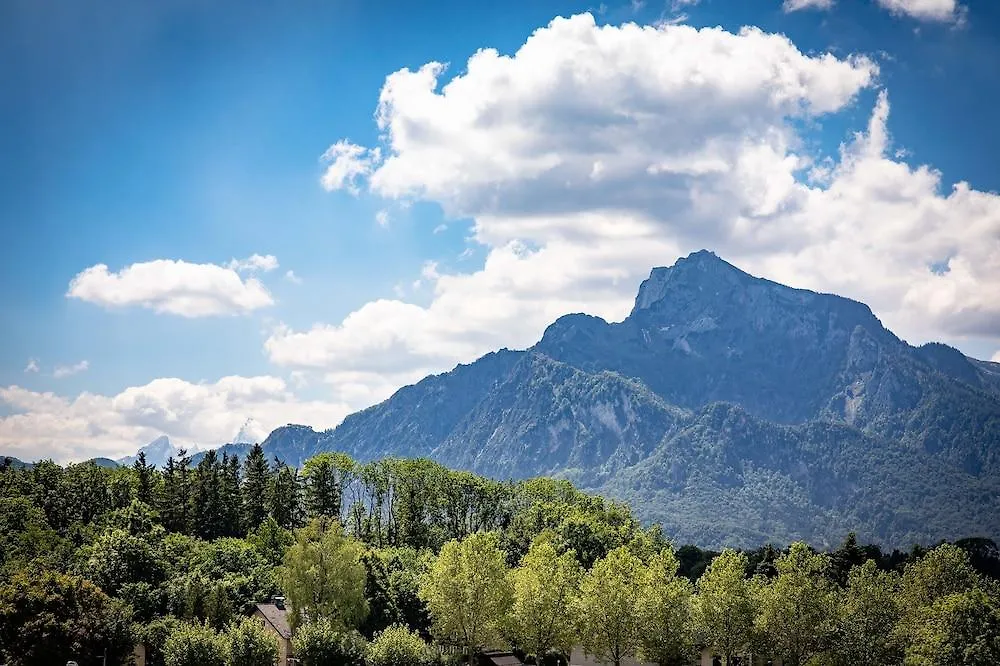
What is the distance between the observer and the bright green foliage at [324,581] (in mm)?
87125

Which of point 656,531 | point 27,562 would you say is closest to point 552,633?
point 27,562

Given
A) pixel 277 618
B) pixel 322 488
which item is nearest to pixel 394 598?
pixel 277 618

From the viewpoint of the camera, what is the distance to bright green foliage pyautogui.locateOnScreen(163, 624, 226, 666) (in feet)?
249

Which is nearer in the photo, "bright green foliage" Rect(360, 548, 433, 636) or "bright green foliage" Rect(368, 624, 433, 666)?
"bright green foliage" Rect(368, 624, 433, 666)

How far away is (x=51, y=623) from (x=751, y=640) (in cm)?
5801

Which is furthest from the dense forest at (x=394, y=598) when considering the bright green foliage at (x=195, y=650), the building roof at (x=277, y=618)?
the building roof at (x=277, y=618)

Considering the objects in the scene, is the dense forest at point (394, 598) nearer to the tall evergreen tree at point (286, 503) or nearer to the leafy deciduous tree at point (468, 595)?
the leafy deciduous tree at point (468, 595)

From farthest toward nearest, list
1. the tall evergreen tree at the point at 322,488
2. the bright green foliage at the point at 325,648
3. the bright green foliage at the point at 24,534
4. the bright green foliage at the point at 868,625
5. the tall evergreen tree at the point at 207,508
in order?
the tall evergreen tree at the point at 322,488
the tall evergreen tree at the point at 207,508
the bright green foliage at the point at 24,534
the bright green foliage at the point at 868,625
the bright green foliage at the point at 325,648

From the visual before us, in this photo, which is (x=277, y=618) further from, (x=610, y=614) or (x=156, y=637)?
(x=610, y=614)

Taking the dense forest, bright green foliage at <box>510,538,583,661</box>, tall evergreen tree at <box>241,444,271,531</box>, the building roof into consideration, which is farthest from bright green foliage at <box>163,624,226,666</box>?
tall evergreen tree at <box>241,444,271,531</box>

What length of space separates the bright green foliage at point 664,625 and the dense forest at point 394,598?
14 cm

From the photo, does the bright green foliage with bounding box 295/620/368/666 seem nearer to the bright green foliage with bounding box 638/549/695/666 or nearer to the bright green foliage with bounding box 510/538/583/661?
the bright green foliage with bounding box 510/538/583/661

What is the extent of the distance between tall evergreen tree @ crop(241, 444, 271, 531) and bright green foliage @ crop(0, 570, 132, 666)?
43365 mm

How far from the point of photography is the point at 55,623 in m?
75.4
